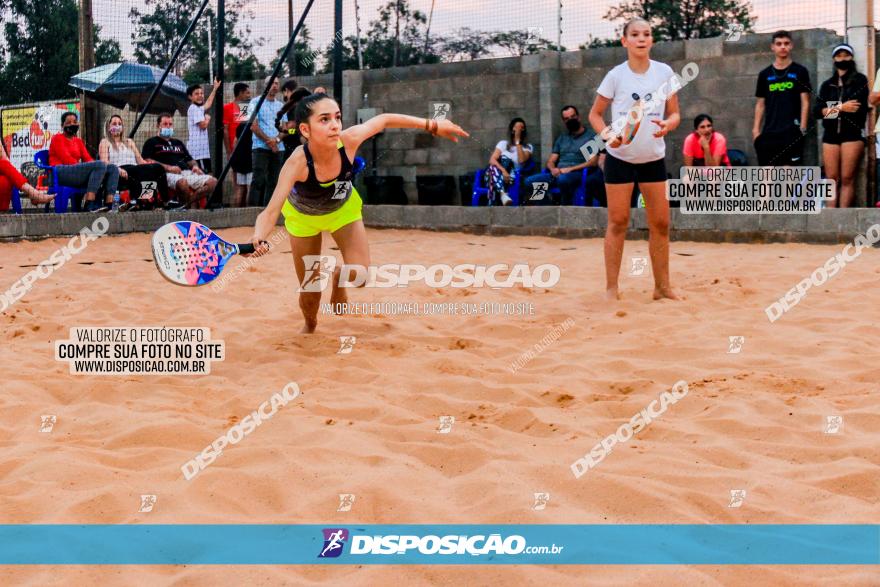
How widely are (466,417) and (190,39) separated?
491 inches

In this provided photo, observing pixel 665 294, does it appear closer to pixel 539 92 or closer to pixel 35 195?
pixel 539 92

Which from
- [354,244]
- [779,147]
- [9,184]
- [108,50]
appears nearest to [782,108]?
[779,147]

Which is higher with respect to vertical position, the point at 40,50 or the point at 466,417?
the point at 40,50

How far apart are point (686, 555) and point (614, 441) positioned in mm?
1087

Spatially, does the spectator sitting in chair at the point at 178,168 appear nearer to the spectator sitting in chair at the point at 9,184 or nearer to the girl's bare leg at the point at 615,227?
the spectator sitting in chair at the point at 9,184

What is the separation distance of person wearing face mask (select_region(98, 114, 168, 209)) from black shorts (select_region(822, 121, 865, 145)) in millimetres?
7978

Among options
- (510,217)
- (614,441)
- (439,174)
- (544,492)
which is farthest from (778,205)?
(544,492)

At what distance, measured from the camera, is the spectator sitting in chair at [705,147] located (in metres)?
11.6

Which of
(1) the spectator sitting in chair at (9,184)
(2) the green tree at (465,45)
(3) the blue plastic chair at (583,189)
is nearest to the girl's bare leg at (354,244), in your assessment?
(3) the blue plastic chair at (583,189)

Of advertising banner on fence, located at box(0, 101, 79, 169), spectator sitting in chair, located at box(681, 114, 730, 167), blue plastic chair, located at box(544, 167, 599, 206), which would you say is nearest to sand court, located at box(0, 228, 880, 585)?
spectator sitting in chair, located at box(681, 114, 730, 167)

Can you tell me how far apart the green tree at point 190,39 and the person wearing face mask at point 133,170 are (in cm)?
182

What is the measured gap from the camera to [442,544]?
3082 millimetres

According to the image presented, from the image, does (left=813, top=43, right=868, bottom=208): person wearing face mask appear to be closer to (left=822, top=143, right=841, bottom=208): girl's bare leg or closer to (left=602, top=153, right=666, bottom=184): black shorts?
(left=822, top=143, right=841, bottom=208): girl's bare leg

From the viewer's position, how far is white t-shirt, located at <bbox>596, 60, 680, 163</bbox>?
709 centimetres
